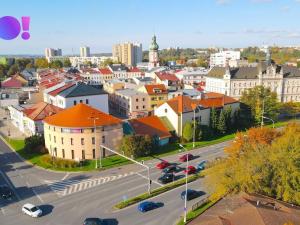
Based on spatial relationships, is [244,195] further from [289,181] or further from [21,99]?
[21,99]

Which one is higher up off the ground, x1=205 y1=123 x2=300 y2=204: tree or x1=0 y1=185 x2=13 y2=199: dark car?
x1=205 y1=123 x2=300 y2=204: tree

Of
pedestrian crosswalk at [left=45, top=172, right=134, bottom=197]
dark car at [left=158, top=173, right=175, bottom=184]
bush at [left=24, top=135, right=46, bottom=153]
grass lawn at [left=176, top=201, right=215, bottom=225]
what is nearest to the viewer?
grass lawn at [left=176, top=201, right=215, bottom=225]

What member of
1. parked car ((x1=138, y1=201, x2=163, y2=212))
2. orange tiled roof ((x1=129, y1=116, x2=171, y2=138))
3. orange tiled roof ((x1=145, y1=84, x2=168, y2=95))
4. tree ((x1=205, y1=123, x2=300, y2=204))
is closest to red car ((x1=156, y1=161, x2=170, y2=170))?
orange tiled roof ((x1=129, y1=116, x2=171, y2=138))

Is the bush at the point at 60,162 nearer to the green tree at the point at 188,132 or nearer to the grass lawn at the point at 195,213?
the green tree at the point at 188,132

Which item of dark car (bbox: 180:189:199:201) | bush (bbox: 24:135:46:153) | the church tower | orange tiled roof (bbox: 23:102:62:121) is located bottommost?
dark car (bbox: 180:189:199:201)

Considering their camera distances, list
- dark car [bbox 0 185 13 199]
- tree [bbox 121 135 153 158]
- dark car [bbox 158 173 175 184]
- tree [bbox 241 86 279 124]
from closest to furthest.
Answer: dark car [bbox 0 185 13 199]
dark car [bbox 158 173 175 184]
tree [bbox 121 135 153 158]
tree [bbox 241 86 279 124]

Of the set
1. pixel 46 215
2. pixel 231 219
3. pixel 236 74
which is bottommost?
pixel 46 215

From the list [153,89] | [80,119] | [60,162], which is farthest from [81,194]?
[153,89]

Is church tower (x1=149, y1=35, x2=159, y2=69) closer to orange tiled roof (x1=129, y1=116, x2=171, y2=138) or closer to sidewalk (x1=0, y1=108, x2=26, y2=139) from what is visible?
sidewalk (x1=0, y1=108, x2=26, y2=139)

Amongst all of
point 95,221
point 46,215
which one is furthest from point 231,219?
point 46,215
